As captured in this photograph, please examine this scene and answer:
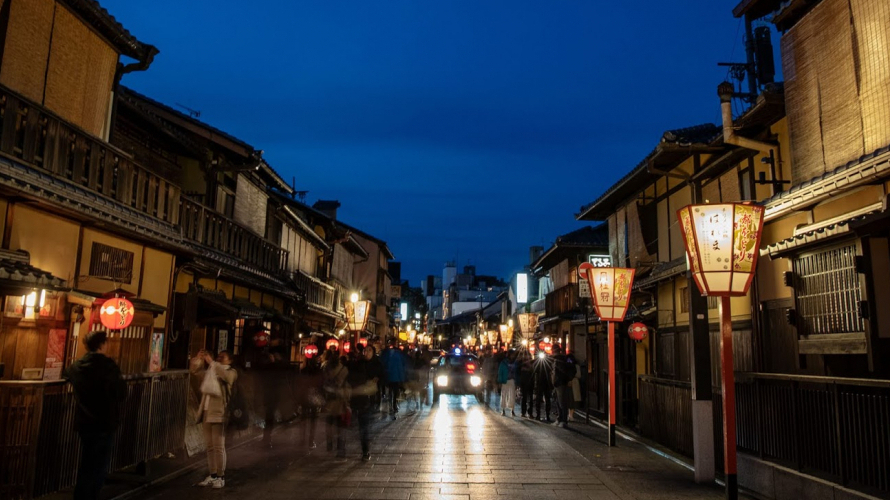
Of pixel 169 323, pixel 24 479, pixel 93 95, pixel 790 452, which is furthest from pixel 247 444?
pixel 790 452

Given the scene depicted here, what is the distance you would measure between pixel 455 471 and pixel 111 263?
8032mm

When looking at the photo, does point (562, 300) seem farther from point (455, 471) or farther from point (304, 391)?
point (455, 471)

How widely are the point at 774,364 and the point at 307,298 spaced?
21.8 meters

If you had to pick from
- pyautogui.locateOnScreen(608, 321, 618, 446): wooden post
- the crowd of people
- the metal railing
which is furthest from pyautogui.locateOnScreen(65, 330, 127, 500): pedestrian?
pyautogui.locateOnScreen(608, 321, 618, 446): wooden post

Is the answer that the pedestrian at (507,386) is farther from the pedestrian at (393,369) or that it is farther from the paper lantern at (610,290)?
the paper lantern at (610,290)

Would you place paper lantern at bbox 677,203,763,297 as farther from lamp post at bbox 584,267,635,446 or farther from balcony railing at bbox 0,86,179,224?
balcony railing at bbox 0,86,179,224

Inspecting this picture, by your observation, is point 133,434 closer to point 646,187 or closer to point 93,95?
point 93,95

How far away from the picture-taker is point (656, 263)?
20.5 m

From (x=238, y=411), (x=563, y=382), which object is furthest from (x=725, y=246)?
(x=563, y=382)

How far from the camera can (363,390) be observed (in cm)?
1375

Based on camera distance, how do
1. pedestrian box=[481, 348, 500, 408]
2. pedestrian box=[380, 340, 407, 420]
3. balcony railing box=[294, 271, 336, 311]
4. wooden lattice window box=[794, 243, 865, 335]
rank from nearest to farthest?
wooden lattice window box=[794, 243, 865, 335] → pedestrian box=[380, 340, 407, 420] → balcony railing box=[294, 271, 336, 311] → pedestrian box=[481, 348, 500, 408]

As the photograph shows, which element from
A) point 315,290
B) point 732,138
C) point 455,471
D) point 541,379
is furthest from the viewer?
point 315,290

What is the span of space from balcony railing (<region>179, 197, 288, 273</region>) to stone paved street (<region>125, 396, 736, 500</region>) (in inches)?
231

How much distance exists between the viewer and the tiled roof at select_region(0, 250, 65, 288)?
835 centimetres
